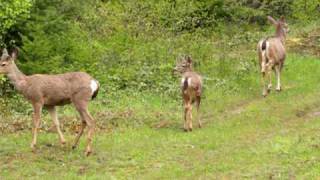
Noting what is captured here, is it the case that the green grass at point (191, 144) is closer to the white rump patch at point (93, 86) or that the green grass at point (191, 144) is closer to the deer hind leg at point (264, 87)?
the deer hind leg at point (264, 87)

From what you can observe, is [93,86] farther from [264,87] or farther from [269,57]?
[269,57]

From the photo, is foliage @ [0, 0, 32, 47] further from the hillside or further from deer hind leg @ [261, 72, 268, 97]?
deer hind leg @ [261, 72, 268, 97]

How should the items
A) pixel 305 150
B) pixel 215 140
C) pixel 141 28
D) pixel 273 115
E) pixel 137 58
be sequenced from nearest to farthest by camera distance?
pixel 305 150
pixel 215 140
pixel 273 115
pixel 137 58
pixel 141 28

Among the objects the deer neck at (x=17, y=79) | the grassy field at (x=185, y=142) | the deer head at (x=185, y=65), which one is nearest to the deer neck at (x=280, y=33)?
the grassy field at (x=185, y=142)

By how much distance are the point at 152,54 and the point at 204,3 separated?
8.32m

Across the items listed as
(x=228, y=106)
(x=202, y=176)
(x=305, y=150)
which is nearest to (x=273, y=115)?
(x=228, y=106)

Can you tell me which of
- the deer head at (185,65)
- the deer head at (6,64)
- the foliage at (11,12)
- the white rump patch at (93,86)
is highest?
the foliage at (11,12)

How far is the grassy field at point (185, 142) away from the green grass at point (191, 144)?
0.06ft

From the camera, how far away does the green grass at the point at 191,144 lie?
11797mm

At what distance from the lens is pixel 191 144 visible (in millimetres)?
14172

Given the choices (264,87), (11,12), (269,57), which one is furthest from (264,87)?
(11,12)

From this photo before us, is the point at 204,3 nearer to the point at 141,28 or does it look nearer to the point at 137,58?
the point at 141,28

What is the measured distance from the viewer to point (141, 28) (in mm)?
27453

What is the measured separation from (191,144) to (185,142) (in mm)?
233
